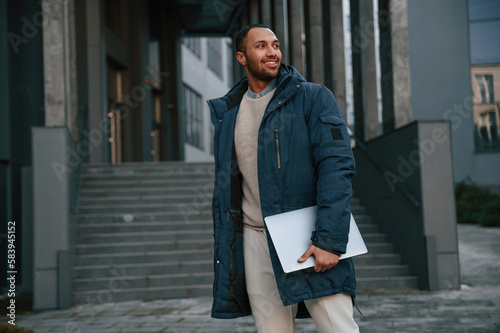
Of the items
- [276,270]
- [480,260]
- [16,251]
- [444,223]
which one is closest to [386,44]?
[444,223]

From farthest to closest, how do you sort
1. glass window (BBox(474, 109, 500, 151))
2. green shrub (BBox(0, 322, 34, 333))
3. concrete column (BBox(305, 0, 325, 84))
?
glass window (BBox(474, 109, 500, 151)), concrete column (BBox(305, 0, 325, 84)), green shrub (BBox(0, 322, 34, 333))

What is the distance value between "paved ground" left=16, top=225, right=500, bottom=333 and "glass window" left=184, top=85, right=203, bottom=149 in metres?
20.9

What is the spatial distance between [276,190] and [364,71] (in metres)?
9.00

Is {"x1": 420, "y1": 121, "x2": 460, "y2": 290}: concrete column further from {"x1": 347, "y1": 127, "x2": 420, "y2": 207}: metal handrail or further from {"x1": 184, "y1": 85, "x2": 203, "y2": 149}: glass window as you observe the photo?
{"x1": 184, "y1": 85, "x2": 203, "y2": 149}: glass window

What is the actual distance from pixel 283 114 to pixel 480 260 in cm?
848

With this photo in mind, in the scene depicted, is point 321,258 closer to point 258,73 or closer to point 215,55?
point 258,73

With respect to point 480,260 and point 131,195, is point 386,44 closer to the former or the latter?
point 480,260

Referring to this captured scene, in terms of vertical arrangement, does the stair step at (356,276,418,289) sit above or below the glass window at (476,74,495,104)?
below

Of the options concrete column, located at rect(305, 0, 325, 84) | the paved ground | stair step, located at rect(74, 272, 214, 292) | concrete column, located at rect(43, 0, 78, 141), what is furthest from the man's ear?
concrete column, located at rect(305, 0, 325, 84)

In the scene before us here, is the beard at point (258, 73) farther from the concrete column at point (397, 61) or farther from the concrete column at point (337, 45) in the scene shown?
the concrete column at point (337, 45)

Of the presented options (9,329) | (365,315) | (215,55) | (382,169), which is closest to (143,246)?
(382,169)

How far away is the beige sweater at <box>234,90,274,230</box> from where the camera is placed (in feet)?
8.66

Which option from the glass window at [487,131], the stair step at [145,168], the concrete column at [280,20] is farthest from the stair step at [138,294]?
the glass window at [487,131]

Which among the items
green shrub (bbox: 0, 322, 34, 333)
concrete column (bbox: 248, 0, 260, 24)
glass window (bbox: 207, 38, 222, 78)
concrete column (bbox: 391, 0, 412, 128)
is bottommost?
green shrub (bbox: 0, 322, 34, 333)
